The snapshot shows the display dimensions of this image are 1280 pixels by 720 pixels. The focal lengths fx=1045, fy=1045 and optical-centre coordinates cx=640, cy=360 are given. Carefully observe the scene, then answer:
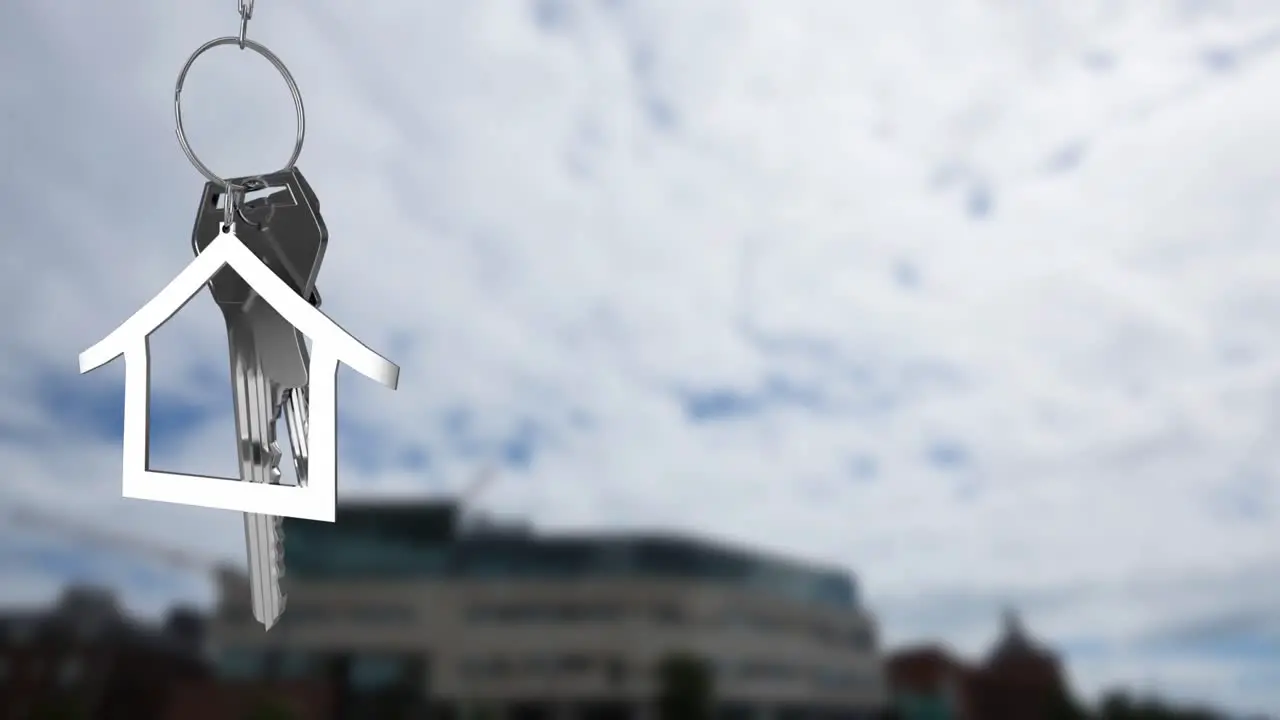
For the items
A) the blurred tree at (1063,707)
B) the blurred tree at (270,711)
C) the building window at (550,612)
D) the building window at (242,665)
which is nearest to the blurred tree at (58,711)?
the blurred tree at (270,711)

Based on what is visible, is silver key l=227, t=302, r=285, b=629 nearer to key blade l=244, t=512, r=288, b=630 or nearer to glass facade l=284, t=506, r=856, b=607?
key blade l=244, t=512, r=288, b=630

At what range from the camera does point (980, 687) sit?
368 cm

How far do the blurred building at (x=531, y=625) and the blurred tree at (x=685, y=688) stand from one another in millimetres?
92

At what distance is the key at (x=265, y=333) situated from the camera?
14.5 inches

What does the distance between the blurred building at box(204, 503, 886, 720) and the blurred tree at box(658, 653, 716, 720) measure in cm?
9

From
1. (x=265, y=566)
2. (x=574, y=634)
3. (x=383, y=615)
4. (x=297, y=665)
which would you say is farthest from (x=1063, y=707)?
(x=297, y=665)

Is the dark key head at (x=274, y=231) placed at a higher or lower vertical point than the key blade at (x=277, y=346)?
higher

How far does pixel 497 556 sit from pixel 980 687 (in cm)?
294

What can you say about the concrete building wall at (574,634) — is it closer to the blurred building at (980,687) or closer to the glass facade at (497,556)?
the glass facade at (497,556)

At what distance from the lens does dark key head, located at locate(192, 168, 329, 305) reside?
1.21 feet

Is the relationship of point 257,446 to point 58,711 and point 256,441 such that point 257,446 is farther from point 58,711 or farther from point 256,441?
point 58,711

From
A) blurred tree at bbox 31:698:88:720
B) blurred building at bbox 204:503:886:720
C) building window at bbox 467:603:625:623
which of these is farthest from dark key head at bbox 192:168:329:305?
building window at bbox 467:603:625:623

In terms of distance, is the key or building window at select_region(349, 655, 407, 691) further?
building window at select_region(349, 655, 407, 691)

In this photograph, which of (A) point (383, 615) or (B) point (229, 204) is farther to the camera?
(A) point (383, 615)
